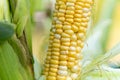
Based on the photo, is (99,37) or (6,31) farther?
(99,37)

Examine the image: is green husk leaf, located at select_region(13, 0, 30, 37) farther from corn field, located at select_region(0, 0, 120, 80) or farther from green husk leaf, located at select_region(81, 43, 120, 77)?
green husk leaf, located at select_region(81, 43, 120, 77)

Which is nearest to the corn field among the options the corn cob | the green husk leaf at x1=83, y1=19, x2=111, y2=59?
Answer: the corn cob

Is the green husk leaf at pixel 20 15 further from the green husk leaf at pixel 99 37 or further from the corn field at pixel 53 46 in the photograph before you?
the green husk leaf at pixel 99 37

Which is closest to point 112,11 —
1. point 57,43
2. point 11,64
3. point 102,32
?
point 102,32

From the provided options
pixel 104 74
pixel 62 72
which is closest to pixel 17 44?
pixel 62 72

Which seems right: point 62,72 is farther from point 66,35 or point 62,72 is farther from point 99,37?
point 99,37

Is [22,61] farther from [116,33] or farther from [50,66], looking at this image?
[116,33]
